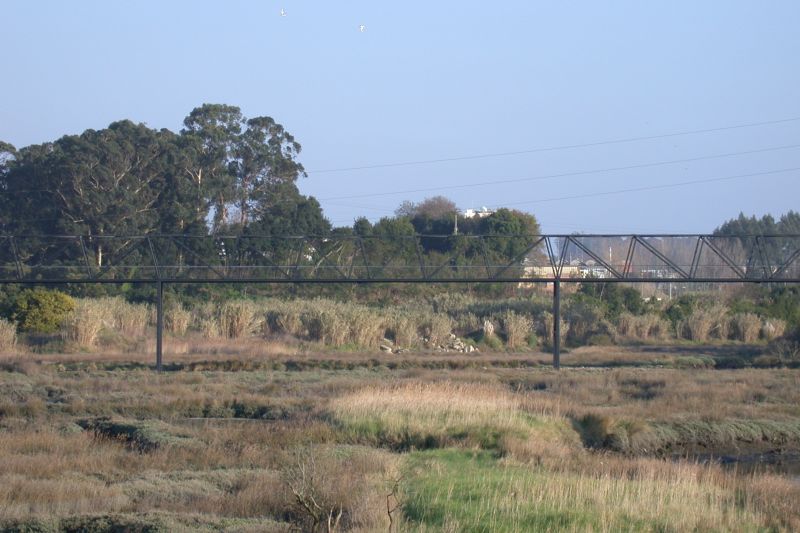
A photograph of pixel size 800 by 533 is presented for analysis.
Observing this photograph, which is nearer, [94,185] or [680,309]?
[680,309]

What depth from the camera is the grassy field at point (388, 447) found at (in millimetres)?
11891

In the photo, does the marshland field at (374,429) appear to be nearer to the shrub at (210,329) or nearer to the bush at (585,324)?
the shrub at (210,329)

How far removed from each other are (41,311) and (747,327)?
3387 cm

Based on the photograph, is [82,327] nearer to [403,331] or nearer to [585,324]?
[403,331]

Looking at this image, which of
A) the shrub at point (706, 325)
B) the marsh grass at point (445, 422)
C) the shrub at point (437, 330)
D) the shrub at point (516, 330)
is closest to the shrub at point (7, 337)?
the shrub at point (437, 330)

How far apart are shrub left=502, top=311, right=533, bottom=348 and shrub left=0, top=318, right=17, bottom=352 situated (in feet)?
72.2

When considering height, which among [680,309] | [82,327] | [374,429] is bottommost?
[374,429]

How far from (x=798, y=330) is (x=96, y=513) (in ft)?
124

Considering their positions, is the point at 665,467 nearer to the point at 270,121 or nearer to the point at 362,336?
the point at 362,336

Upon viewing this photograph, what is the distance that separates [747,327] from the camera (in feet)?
161

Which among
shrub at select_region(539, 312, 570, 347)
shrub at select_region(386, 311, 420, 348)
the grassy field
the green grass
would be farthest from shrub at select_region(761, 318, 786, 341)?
the green grass

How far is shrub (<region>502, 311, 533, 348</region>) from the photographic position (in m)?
46.6

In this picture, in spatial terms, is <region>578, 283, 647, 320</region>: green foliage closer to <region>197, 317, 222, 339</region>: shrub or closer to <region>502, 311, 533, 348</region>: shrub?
<region>502, 311, 533, 348</region>: shrub

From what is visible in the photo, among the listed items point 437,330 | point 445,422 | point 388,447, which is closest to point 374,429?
point 388,447
